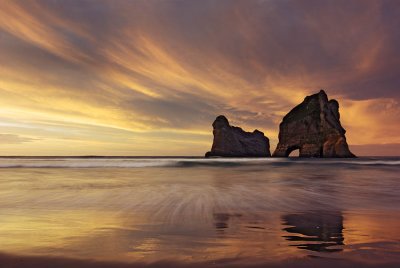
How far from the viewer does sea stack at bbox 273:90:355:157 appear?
118 m

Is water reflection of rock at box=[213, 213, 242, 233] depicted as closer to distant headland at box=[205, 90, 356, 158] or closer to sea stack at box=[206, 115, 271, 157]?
distant headland at box=[205, 90, 356, 158]

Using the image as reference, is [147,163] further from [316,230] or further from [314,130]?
[314,130]

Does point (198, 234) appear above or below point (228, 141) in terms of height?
below

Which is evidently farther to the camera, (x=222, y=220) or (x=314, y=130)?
(x=314, y=130)

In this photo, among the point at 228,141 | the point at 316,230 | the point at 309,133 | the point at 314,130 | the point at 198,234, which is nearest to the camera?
the point at 198,234

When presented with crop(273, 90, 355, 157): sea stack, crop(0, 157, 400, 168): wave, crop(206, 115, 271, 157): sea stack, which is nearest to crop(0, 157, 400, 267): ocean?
crop(0, 157, 400, 168): wave

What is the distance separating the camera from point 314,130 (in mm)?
124625

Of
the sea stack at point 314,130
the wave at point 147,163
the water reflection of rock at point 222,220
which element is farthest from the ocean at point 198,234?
the sea stack at point 314,130

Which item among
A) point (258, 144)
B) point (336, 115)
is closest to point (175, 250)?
point (336, 115)

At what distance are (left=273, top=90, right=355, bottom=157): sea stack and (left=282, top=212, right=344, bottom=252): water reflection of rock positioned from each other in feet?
383

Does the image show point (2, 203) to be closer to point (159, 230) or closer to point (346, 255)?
point (159, 230)

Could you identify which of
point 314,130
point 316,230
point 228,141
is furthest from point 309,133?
point 316,230

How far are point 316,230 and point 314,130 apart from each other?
409ft

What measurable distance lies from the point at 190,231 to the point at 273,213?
3297mm
